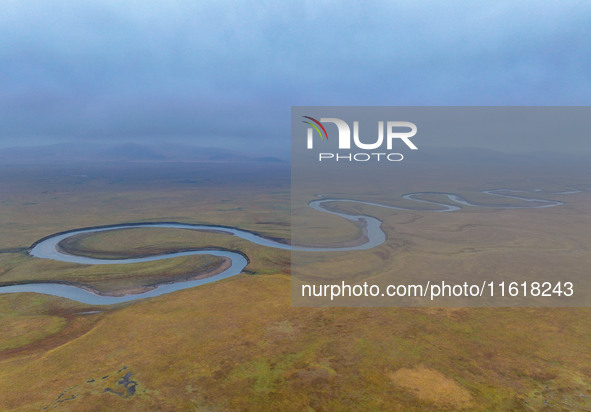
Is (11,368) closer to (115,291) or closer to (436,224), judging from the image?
(115,291)

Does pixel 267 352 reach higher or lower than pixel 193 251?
higher

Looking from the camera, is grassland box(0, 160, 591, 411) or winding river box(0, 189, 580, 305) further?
winding river box(0, 189, 580, 305)

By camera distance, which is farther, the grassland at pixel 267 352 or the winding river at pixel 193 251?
the winding river at pixel 193 251

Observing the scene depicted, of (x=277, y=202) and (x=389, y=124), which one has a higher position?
(x=389, y=124)

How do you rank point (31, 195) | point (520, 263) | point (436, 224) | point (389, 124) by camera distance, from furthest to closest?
point (31, 195) < point (436, 224) < point (520, 263) < point (389, 124)

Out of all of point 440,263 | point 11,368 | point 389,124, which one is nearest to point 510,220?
point 440,263

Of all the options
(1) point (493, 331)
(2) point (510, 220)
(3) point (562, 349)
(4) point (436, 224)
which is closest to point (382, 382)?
(1) point (493, 331)

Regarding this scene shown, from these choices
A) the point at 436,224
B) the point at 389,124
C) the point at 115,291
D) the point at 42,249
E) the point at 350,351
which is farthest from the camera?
the point at 436,224

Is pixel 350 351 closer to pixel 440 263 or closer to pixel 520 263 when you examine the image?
pixel 440 263

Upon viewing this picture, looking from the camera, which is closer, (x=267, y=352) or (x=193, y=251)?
(x=267, y=352)

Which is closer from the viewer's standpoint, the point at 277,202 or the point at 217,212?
the point at 217,212
